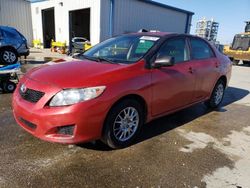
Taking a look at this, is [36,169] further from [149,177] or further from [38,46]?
[38,46]

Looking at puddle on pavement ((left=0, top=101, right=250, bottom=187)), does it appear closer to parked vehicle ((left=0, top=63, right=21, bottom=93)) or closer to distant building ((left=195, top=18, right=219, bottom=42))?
parked vehicle ((left=0, top=63, right=21, bottom=93))

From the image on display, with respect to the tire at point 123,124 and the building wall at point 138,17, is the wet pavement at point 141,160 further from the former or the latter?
the building wall at point 138,17

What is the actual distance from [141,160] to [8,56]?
9377 mm

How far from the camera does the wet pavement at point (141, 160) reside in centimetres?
273

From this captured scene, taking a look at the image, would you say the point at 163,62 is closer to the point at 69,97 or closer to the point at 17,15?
the point at 69,97

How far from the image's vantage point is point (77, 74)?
3088 millimetres

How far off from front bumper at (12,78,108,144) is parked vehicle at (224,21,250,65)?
1958 centimetres

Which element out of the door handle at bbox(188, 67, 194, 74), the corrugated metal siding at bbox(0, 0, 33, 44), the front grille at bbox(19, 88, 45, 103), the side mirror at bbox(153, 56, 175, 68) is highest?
the corrugated metal siding at bbox(0, 0, 33, 44)

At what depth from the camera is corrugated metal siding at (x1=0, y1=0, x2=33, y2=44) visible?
73.3ft

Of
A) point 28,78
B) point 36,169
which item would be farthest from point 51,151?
point 28,78

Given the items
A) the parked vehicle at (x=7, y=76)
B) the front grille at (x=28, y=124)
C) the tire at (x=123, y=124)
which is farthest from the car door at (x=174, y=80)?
the parked vehicle at (x=7, y=76)

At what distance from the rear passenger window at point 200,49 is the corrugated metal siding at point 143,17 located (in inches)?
Result: 570

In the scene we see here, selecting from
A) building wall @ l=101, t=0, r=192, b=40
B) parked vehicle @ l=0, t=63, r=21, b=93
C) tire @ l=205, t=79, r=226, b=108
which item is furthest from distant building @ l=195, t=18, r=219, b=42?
parked vehicle @ l=0, t=63, r=21, b=93

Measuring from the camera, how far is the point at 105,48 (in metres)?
4.29
